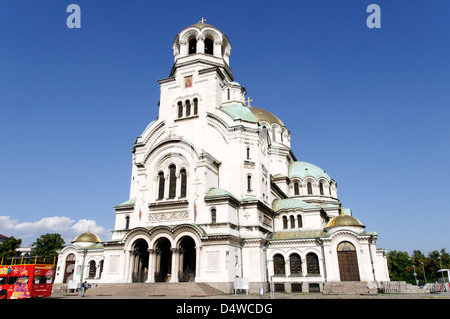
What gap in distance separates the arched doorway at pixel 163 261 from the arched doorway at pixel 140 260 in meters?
1.46


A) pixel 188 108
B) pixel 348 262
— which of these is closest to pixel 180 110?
pixel 188 108

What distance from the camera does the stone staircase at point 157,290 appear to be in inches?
913

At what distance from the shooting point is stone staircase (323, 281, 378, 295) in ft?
81.3

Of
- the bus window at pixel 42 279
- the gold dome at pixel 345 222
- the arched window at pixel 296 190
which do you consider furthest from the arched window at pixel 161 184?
the arched window at pixel 296 190

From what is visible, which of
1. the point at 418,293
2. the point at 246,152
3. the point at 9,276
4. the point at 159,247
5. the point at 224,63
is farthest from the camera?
the point at 224,63

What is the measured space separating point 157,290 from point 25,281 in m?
8.83

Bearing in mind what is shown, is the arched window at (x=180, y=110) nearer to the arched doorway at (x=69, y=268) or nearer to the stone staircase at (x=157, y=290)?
the stone staircase at (x=157, y=290)

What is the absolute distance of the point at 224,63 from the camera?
38312mm

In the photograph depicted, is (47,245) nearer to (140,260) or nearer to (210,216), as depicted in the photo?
(140,260)

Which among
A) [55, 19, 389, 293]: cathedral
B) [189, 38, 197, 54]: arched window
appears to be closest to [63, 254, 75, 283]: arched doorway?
[55, 19, 389, 293]: cathedral
